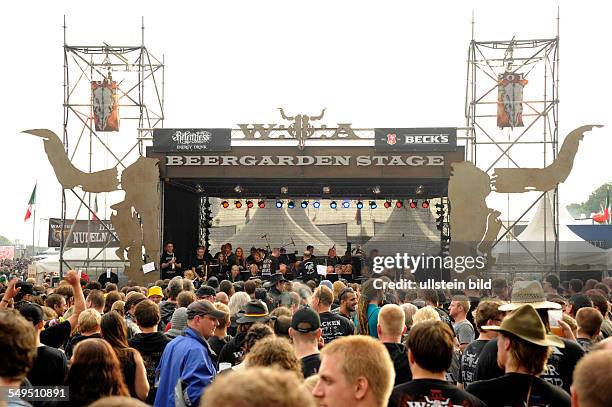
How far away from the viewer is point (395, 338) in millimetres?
6199

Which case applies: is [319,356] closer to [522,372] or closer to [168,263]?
[522,372]

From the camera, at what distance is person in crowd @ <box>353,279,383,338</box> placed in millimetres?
8219

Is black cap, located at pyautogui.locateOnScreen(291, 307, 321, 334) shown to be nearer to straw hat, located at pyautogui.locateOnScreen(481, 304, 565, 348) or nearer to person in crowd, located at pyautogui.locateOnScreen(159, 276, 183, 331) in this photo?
straw hat, located at pyautogui.locateOnScreen(481, 304, 565, 348)

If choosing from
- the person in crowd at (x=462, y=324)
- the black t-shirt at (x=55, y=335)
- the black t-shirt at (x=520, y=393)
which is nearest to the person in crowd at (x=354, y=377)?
the black t-shirt at (x=520, y=393)

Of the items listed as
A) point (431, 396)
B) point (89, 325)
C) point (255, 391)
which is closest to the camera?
point (255, 391)

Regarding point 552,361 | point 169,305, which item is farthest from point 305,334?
point 169,305

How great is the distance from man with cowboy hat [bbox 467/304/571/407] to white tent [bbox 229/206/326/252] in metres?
21.9

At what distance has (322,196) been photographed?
1031 inches

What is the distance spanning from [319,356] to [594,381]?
2.64 metres

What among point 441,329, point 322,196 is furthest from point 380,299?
point 322,196

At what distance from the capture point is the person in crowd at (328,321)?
793 cm

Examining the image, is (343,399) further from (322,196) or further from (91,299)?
(322,196)

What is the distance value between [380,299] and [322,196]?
1778cm

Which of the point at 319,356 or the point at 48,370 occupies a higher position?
the point at 319,356
